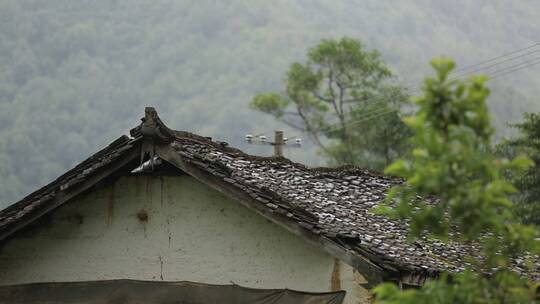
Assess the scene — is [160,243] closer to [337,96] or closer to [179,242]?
[179,242]

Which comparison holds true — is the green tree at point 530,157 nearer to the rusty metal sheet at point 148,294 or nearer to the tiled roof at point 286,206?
the tiled roof at point 286,206

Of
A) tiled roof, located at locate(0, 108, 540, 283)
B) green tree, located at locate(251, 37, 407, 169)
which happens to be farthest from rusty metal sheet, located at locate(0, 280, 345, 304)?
green tree, located at locate(251, 37, 407, 169)

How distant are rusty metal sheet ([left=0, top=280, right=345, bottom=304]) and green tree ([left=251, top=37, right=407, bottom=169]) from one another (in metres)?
49.7

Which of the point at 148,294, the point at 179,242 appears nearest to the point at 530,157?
the point at 179,242

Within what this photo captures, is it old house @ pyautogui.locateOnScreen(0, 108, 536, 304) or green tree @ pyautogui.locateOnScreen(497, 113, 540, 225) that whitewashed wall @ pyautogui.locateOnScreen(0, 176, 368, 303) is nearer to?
old house @ pyautogui.locateOnScreen(0, 108, 536, 304)

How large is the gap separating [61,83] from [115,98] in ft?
21.6

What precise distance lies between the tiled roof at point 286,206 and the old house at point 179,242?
19mm

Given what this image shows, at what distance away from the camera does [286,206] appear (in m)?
13.6

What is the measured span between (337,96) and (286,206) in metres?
55.3

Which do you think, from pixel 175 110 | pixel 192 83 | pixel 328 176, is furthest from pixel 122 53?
pixel 328 176

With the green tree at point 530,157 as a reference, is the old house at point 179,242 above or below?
below

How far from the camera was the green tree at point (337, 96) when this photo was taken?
65750 mm

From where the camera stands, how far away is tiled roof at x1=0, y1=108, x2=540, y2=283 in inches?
534

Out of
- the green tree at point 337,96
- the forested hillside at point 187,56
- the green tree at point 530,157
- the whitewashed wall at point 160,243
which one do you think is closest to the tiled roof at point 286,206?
the whitewashed wall at point 160,243
